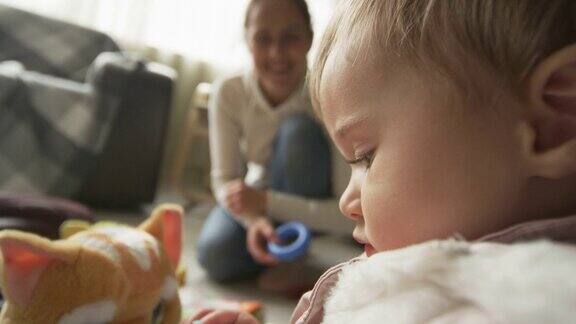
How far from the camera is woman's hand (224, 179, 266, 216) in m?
1.17

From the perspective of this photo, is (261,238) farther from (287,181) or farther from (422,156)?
(422,156)

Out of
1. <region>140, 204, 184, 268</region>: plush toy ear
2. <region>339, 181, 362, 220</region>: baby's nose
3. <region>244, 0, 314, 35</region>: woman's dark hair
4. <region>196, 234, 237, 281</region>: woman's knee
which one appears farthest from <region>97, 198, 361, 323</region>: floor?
<region>244, 0, 314, 35</region>: woman's dark hair

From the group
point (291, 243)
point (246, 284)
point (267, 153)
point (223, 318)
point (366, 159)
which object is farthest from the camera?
point (267, 153)

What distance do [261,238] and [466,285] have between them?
87cm

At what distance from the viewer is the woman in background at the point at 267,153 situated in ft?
3.92

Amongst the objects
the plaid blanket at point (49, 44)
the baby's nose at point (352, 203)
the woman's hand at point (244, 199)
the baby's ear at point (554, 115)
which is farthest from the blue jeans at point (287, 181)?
the plaid blanket at point (49, 44)

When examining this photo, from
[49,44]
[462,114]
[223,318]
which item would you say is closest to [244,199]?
[223,318]

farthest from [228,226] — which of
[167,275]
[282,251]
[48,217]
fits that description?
[167,275]

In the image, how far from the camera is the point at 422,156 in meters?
0.37

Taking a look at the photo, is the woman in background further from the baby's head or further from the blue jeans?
the baby's head

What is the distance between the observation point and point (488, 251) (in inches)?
12.0

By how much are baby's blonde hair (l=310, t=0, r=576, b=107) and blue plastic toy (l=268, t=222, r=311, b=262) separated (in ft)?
2.13

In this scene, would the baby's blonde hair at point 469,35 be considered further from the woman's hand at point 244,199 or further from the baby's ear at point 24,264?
the woman's hand at point 244,199

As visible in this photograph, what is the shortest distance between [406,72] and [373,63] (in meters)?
0.03
